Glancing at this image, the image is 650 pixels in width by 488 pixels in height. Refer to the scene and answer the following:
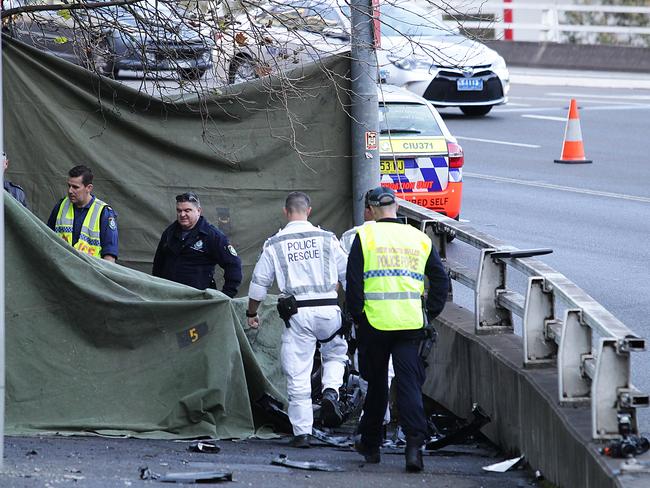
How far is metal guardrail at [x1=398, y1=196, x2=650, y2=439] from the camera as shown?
571cm

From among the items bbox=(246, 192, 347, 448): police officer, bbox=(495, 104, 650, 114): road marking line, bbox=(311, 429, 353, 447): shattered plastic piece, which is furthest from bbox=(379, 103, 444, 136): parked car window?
bbox=(495, 104, 650, 114): road marking line

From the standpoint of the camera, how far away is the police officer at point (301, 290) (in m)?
7.95

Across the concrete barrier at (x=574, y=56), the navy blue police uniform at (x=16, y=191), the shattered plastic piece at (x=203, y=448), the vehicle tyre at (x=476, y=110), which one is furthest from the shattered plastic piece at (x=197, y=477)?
the concrete barrier at (x=574, y=56)

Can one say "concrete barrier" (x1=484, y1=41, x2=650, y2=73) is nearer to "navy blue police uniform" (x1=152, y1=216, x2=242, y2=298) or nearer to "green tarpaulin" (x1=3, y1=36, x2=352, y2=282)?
"green tarpaulin" (x1=3, y1=36, x2=352, y2=282)

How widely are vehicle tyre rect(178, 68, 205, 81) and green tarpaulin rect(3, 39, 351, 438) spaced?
0.20 meters

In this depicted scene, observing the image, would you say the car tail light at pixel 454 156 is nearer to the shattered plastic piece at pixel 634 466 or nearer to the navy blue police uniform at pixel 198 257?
the navy blue police uniform at pixel 198 257

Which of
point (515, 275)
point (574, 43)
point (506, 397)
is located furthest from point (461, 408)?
point (574, 43)

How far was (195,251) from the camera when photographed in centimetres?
895

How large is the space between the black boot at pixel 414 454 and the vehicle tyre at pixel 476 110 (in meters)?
17.4

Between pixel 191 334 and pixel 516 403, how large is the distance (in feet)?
6.81

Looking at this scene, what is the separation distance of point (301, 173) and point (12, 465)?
4053 millimetres

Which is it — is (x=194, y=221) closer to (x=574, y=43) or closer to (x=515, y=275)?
(x=515, y=275)

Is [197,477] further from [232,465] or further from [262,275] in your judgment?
[262,275]

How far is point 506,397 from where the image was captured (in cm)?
745
